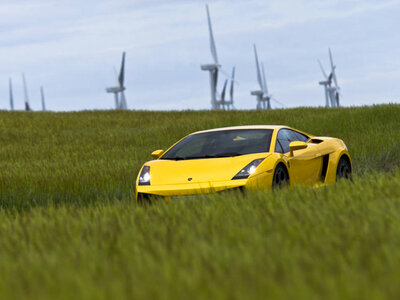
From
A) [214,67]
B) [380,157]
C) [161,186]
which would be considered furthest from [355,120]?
[214,67]

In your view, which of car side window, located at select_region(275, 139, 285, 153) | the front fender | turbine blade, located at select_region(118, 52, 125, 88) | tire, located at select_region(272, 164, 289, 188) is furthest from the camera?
turbine blade, located at select_region(118, 52, 125, 88)

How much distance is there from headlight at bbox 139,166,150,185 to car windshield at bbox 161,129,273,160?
0.56 metres

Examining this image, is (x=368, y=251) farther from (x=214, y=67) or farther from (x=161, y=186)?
(x=214, y=67)

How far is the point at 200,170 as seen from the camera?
1007cm

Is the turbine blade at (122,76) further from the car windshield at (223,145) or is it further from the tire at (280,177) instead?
the tire at (280,177)

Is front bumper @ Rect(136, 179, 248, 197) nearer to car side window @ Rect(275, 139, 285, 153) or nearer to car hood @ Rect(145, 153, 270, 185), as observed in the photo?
car hood @ Rect(145, 153, 270, 185)

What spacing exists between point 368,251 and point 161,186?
532 cm

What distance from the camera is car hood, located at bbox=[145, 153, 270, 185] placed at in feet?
32.3

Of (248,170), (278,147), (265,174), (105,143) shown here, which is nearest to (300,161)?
(278,147)

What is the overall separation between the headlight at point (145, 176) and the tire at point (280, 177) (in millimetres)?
1717

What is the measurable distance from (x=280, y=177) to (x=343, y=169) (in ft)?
8.14

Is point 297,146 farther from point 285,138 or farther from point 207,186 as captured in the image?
point 207,186

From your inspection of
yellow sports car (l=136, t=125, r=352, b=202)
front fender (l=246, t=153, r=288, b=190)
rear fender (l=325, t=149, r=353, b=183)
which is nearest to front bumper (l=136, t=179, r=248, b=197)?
yellow sports car (l=136, t=125, r=352, b=202)

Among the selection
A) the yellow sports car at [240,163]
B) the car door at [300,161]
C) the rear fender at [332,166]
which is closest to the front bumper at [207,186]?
the yellow sports car at [240,163]
